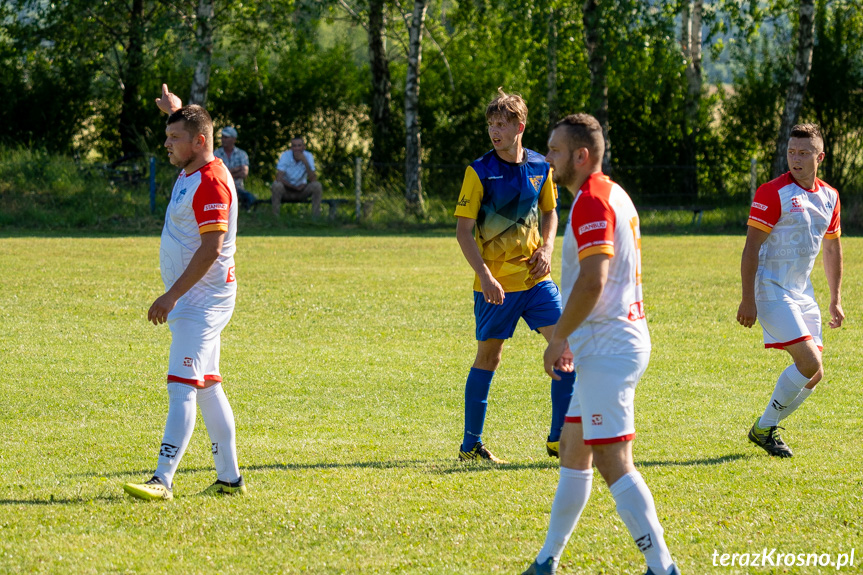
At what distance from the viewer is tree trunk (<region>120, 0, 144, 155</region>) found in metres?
25.8

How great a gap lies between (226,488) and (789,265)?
138 inches

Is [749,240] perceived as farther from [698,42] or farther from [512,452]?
[698,42]

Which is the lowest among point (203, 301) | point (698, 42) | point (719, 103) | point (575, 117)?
point (203, 301)

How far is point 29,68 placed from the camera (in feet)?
87.5

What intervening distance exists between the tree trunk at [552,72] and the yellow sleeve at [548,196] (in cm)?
1772

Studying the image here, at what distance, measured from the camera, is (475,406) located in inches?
239

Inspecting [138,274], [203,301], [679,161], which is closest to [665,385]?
[203,301]

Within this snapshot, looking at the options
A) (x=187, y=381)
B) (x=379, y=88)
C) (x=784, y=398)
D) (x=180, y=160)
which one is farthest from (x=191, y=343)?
(x=379, y=88)

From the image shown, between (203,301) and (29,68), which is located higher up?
(29,68)

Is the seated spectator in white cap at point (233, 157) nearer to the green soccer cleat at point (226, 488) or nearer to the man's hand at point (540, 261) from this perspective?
the man's hand at point (540, 261)

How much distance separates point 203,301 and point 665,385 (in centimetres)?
446

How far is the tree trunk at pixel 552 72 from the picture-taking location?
23.2 meters

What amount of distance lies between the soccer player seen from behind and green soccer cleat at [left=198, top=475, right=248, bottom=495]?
1.43 meters

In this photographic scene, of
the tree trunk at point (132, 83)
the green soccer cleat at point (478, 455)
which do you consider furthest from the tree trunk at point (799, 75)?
the green soccer cleat at point (478, 455)
